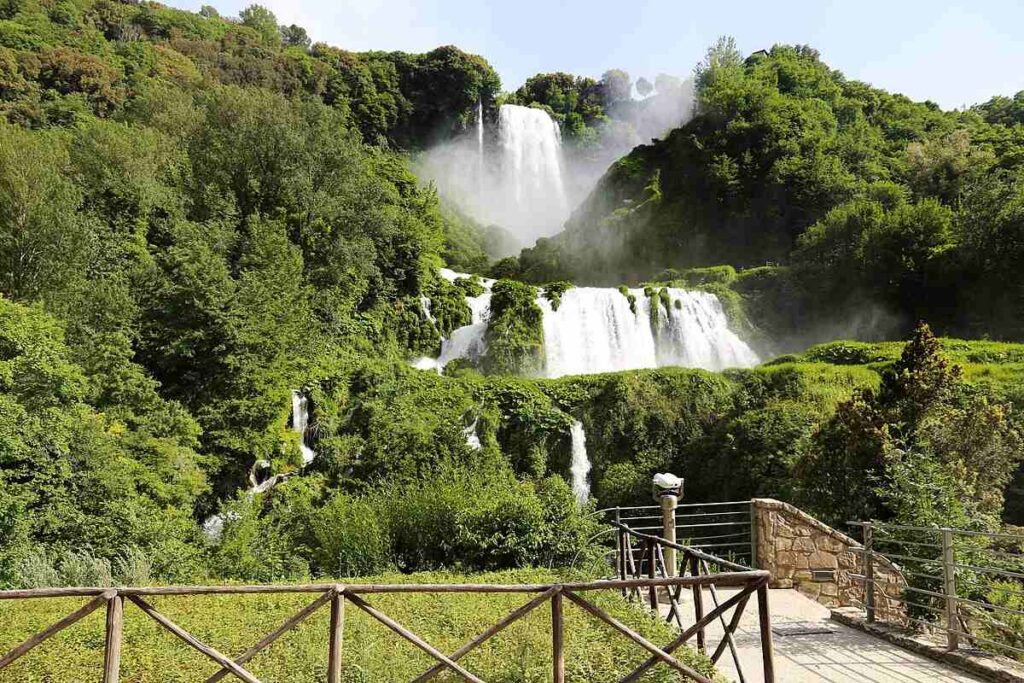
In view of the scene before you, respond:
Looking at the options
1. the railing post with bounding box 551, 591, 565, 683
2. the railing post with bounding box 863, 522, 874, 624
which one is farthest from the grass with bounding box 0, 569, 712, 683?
the railing post with bounding box 863, 522, 874, 624

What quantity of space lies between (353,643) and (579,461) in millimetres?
13323

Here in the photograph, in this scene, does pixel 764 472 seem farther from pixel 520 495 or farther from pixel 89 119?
pixel 89 119

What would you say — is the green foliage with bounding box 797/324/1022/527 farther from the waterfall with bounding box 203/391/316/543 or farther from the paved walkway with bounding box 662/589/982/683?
the waterfall with bounding box 203/391/316/543

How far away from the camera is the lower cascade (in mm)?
23266

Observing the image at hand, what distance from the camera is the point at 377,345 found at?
2203 cm

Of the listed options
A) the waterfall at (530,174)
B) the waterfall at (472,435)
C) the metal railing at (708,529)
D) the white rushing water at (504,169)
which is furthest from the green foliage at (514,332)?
the waterfall at (530,174)

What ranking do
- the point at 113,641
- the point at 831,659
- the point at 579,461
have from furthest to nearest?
1. the point at 579,461
2. the point at 831,659
3. the point at 113,641

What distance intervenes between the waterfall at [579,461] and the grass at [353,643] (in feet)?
35.4

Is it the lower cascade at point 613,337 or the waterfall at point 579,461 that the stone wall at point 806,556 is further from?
the lower cascade at point 613,337

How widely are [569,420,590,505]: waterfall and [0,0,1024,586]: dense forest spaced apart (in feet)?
0.80

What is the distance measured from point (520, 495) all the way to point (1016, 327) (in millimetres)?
22274

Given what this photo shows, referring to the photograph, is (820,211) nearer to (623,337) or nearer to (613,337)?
(623,337)

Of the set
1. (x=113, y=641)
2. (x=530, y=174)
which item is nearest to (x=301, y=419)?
(x=113, y=641)

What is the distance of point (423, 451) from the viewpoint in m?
15.4
